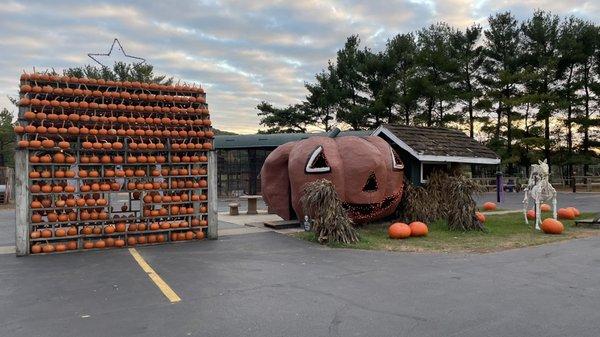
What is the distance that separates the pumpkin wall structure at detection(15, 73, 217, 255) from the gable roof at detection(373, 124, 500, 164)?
6.45m

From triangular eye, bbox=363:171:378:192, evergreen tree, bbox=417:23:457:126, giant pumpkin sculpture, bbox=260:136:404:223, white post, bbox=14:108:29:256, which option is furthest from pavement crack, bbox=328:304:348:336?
evergreen tree, bbox=417:23:457:126

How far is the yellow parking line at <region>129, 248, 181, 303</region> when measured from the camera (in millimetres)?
6137

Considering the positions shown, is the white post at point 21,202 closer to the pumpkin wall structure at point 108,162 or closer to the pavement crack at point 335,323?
the pumpkin wall structure at point 108,162

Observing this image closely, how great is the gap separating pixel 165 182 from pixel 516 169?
39229 millimetres

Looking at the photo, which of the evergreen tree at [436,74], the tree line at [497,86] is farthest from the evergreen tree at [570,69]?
the evergreen tree at [436,74]

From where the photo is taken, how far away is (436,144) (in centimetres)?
1561

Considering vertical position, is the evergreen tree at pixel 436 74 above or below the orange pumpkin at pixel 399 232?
above

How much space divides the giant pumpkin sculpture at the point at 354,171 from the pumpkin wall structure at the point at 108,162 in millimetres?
2514

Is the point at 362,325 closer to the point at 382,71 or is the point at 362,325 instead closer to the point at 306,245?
the point at 306,245

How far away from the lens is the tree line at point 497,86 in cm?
3597

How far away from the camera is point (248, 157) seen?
29938 mm

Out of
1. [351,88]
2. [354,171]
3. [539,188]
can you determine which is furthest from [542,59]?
[354,171]

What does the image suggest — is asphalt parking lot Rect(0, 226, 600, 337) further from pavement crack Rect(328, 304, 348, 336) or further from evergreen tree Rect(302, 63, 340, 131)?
evergreen tree Rect(302, 63, 340, 131)

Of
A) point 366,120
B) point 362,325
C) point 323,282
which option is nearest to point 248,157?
point 366,120
